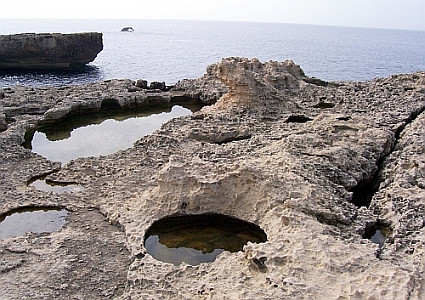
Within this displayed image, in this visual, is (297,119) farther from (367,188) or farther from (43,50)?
(43,50)

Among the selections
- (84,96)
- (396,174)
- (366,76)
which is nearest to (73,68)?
(84,96)

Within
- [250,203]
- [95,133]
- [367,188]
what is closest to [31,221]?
[250,203]

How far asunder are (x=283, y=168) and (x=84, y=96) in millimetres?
18750

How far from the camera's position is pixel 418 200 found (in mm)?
13250

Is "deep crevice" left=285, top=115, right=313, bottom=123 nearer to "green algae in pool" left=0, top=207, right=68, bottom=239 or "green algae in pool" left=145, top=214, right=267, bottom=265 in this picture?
"green algae in pool" left=145, top=214, right=267, bottom=265

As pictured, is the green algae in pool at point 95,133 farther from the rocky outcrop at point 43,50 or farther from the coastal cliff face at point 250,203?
the rocky outcrop at point 43,50

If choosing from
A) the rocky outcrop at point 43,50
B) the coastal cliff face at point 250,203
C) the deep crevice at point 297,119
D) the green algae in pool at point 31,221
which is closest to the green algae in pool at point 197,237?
the coastal cliff face at point 250,203

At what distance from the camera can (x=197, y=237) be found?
42.5 ft

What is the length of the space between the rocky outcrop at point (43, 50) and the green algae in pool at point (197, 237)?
1755 inches

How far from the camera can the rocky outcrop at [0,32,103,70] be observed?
5078 centimetres

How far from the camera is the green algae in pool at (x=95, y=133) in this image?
21.3 meters

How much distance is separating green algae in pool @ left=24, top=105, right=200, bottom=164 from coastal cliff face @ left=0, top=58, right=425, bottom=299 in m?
1.28

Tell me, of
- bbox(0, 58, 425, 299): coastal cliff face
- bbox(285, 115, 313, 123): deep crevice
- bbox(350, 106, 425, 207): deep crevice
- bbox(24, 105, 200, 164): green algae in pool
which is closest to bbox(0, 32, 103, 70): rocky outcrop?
Answer: bbox(24, 105, 200, 164): green algae in pool

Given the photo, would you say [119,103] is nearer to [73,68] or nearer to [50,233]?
[50,233]
